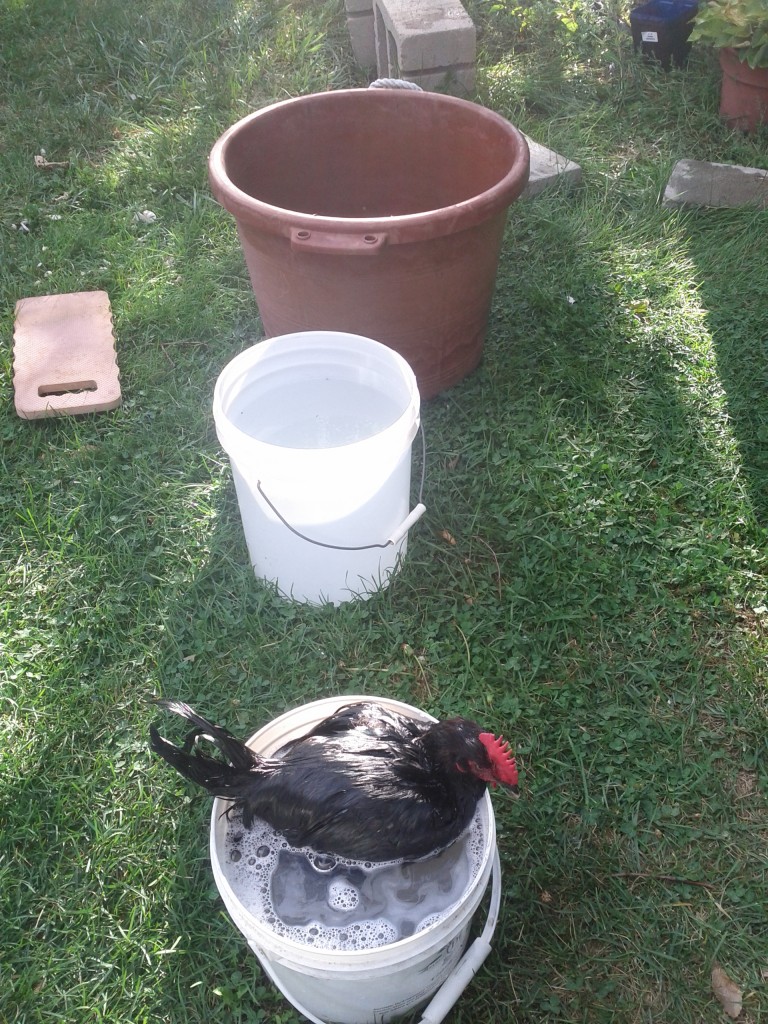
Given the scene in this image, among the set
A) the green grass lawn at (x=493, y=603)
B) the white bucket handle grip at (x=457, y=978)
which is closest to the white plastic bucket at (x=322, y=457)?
the green grass lawn at (x=493, y=603)

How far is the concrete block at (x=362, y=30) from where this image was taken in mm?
4023

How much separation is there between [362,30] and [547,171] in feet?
4.67

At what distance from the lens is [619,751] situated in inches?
75.4

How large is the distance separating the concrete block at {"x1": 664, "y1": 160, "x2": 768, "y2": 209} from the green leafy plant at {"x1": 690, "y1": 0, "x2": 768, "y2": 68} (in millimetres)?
502

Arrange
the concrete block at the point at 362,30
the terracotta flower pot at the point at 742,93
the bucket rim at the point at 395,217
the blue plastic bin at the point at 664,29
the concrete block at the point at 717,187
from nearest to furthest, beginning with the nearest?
the bucket rim at the point at 395,217
the concrete block at the point at 717,187
the terracotta flower pot at the point at 742,93
the blue plastic bin at the point at 664,29
the concrete block at the point at 362,30

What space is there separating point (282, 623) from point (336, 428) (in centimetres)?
54

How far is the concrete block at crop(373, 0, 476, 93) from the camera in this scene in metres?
3.40

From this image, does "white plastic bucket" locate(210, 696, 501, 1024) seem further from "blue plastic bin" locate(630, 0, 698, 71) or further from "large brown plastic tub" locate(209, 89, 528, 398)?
"blue plastic bin" locate(630, 0, 698, 71)

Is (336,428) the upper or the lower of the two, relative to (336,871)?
upper

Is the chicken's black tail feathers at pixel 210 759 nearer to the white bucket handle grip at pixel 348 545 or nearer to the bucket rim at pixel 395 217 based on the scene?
the white bucket handle grip at pixel 348 545

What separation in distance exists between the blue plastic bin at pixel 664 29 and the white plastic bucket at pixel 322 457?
2.95m

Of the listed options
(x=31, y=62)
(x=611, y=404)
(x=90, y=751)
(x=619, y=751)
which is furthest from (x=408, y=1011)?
(x=31, y=62)

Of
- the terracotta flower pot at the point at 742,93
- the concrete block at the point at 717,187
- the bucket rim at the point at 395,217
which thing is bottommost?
the concrete block at the point at 717,187

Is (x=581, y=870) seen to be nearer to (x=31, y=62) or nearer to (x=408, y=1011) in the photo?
(x=408, y=1011)
